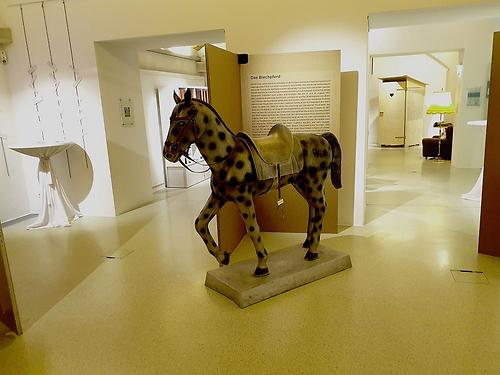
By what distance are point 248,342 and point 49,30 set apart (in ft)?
16.0

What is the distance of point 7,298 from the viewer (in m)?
2.62

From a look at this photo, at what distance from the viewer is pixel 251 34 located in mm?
4461

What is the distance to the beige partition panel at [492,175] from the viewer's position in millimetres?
3377

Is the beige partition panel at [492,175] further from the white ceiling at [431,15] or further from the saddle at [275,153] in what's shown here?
the saddle at [275,153]

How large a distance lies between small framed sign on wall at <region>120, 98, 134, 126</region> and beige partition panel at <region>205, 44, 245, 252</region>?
227 centimetres

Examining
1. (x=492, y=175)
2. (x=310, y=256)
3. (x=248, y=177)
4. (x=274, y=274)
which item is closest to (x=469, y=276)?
(x=492, y=175)

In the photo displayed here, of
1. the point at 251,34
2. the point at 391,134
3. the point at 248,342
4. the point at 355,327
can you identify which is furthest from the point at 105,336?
the point at 391,134

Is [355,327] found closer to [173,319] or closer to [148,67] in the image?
[173,319]

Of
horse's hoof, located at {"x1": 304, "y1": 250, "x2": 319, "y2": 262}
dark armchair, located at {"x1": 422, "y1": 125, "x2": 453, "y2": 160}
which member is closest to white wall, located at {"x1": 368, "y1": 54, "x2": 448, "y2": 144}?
dark armchair, located at {"x1": 422, "y1": 125, "x2": 453, "y2": 160}

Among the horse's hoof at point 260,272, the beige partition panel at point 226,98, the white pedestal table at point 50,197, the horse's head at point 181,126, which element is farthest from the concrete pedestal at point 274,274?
the white pedestal table at point 50,197

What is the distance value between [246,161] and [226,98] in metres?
1.13

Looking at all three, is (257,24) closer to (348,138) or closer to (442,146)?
(348,138)

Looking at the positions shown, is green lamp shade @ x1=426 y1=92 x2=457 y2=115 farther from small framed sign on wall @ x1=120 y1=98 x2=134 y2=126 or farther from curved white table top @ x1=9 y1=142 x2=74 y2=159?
curved white table top @ x1=9 y1=142 x2=74 y2=159

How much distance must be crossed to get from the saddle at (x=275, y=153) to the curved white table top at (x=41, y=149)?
3.14 m
